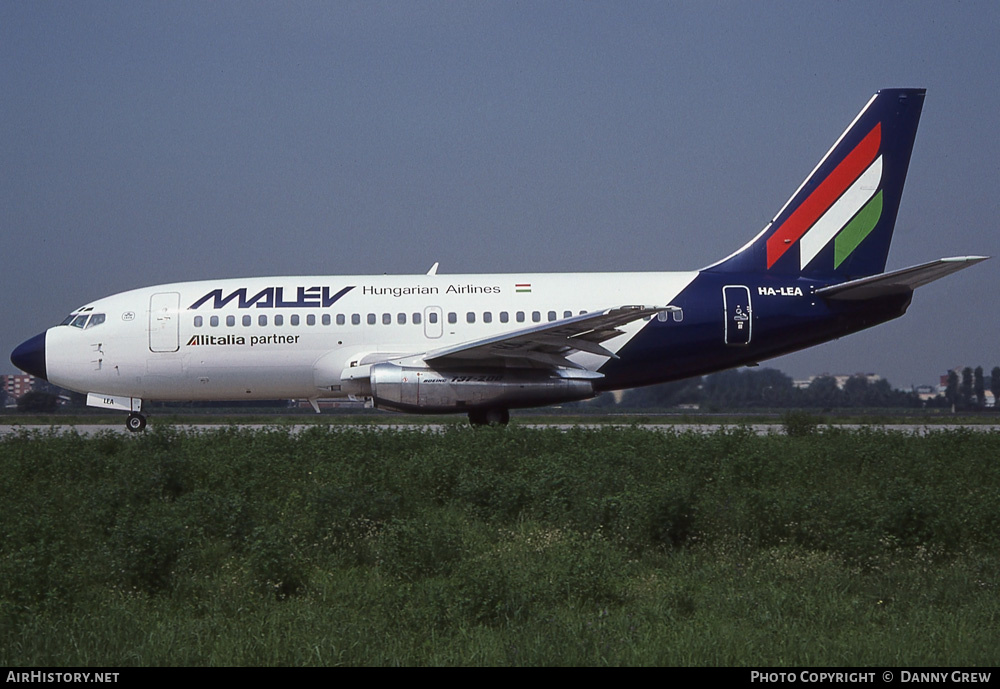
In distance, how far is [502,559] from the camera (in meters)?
7.49

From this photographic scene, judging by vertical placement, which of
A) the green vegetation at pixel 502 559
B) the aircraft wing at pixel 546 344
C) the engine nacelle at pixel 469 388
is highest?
the aircraft wing at pixel 546 344

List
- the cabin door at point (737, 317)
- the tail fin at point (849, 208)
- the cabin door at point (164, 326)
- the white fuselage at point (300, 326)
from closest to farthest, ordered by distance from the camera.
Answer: the cabin door at point (737, 317) → the white fuselage at point (300, 326) → the cabin door at point (164, 326) → the tail fin at point (849, 208)

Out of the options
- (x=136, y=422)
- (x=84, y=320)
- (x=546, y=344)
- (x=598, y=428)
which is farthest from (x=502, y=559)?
(x=84, y=320)

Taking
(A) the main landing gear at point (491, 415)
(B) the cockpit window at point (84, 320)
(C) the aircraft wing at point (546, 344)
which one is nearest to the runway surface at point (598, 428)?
(A) the main landing gear at point (491, 415)

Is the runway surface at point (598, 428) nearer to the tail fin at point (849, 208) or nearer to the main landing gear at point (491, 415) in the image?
the main landing gear at point (491, 415)

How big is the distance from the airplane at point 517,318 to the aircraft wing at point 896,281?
63mm

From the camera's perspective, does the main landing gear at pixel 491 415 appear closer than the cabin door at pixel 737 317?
Yes

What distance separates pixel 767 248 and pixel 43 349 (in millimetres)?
15495

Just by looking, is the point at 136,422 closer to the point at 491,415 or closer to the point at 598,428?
the point at 491,415

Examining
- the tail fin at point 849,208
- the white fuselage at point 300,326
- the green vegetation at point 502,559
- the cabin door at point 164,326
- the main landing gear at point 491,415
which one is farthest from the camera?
the tail fin at point 849,208

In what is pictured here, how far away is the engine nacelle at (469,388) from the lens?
17875mm

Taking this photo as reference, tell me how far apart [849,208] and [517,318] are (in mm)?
7417

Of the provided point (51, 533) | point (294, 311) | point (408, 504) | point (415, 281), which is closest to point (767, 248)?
point (415, 281)

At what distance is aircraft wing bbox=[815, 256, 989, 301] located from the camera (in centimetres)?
1706
